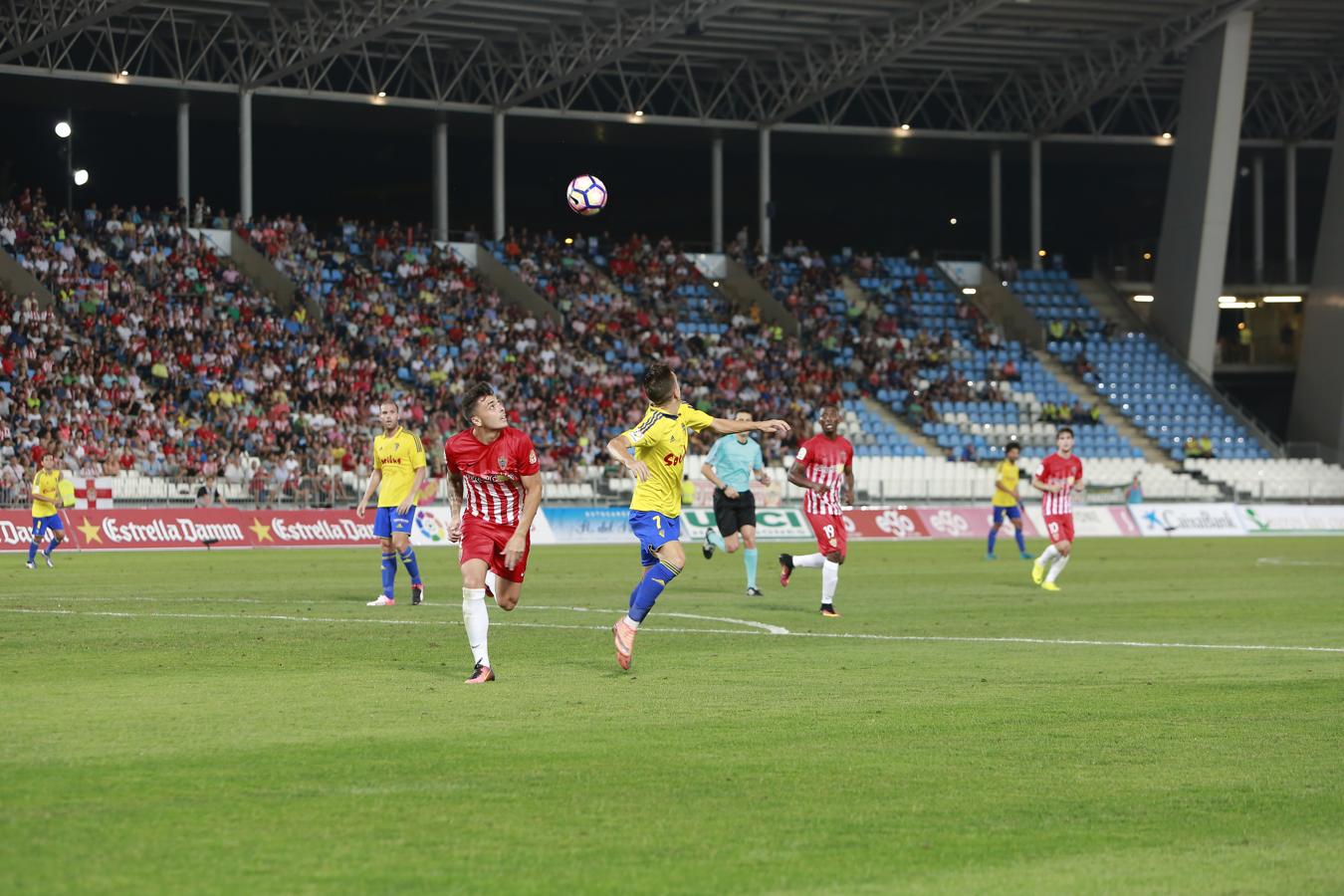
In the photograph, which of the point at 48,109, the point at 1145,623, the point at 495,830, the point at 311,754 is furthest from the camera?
the point at 48,109

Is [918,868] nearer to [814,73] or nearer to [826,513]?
[826,513]

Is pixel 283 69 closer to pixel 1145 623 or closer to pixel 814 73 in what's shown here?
pixel 814 73

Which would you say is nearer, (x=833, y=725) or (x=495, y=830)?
(x=495, y=830)

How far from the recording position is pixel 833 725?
1112cm

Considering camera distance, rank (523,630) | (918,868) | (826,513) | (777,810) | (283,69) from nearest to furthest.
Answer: (918,868)
(777,810)
(523,630)
(826,513)
(283,69)

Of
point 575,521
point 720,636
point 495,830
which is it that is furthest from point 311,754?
point 575,521

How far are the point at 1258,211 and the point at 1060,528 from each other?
167 ft

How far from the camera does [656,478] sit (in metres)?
14.5

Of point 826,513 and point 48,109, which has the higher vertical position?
point 48,109

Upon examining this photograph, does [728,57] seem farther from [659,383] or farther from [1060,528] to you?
[659,383]

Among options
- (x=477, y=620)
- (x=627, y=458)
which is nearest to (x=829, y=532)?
(x=627, y=458)

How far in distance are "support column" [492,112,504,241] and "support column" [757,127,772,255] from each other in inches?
372

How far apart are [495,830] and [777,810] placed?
4.42ft

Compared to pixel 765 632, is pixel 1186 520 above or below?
below
